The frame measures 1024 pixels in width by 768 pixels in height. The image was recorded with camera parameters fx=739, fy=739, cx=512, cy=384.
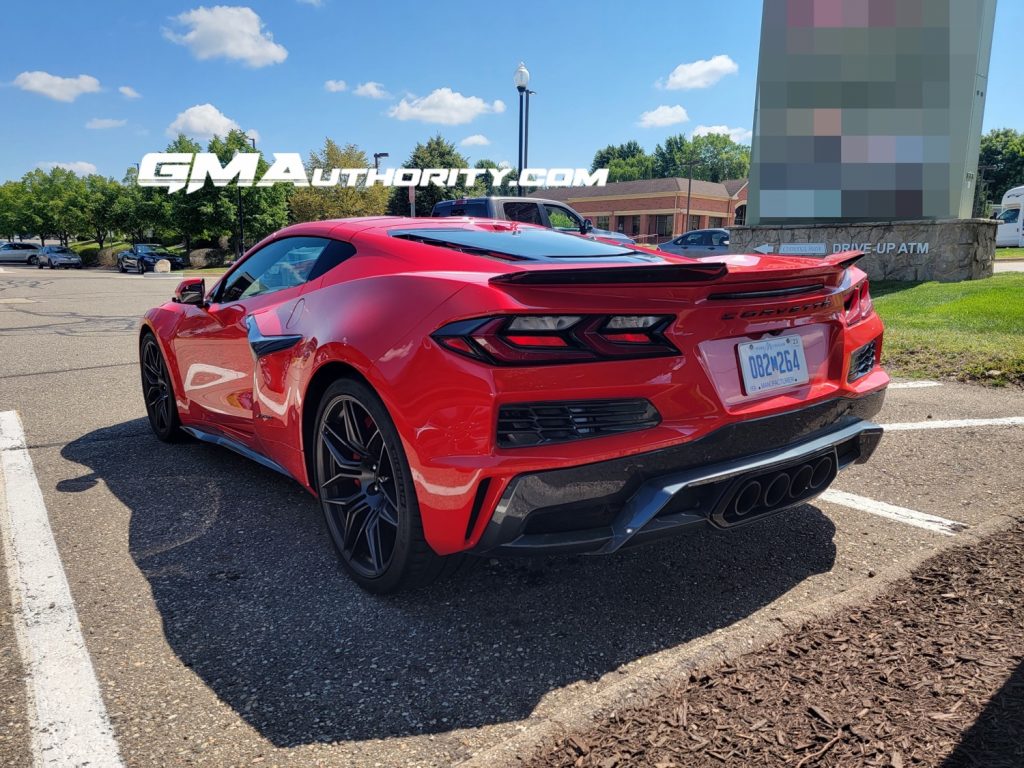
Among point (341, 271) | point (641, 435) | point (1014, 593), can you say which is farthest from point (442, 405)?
point (1014, 593)

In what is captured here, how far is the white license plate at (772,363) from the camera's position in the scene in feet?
8.01

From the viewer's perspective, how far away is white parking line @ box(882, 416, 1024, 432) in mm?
4965

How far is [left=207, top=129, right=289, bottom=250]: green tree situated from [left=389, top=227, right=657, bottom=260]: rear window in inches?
1680

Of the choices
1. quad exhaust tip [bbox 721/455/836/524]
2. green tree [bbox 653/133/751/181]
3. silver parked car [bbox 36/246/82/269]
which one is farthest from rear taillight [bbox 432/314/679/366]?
green tree [bbox 653/133/751/181]

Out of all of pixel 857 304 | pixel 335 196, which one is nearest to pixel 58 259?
pixel 335 196

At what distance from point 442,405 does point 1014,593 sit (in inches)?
84.1

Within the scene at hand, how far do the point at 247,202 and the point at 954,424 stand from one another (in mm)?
43942

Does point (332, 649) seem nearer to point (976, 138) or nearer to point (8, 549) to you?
point (8, 549)

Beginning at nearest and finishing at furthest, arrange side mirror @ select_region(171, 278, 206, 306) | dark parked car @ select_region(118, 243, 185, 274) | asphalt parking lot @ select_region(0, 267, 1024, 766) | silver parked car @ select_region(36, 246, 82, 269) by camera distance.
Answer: asphalt parking lot @ select_region(0, 267, 1024, 766)
side mirror @ select_region(171, 278, 206, 306)
dark parked car @ select_region(118, 243, 185, 274)
silver parked car @ select_region(36, 246, 82, 269)

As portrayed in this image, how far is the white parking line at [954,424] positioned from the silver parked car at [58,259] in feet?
191

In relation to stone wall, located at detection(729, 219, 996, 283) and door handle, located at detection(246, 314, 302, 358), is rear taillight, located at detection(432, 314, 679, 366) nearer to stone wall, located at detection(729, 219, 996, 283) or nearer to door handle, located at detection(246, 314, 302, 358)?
door handle, located at detection(246, 314, 302, 358)

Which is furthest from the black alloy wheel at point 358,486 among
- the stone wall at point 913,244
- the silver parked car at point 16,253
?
the silver parked car at point 16,253

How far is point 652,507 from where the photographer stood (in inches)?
87.4

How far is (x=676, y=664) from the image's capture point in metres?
2.25
